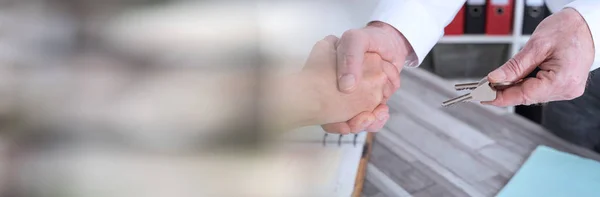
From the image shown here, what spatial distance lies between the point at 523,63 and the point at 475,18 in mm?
1081

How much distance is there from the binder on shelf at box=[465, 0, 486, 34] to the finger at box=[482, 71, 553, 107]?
102 centimetres

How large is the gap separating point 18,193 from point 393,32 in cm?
63

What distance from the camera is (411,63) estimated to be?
0.86 meters

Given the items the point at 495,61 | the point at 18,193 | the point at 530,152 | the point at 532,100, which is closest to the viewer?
the point at 18,193

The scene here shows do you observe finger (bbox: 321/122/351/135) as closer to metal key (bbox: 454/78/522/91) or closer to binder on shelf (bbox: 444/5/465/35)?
metal key (bbox: 454/78/522/91)

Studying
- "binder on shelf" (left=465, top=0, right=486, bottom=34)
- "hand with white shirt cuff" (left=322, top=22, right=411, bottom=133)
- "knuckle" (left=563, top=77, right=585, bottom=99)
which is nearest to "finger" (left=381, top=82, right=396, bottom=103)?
"hand with white shirt cuff" (left=322, top=22, right=411, bottom=133)

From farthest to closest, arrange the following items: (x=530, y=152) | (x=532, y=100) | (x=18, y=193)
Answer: (x=530, y=152)
(x=532, y=100)
(x=18, y=193)

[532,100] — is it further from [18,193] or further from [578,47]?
[18,193]

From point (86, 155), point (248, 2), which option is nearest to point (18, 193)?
point (86, 155)

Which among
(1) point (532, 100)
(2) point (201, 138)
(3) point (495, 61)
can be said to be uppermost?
(2) point (201, 138)

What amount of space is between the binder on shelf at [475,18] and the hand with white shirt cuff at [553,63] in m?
0.98

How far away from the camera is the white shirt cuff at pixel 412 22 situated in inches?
31.3

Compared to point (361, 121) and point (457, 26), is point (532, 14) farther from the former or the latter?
point (361, 121)

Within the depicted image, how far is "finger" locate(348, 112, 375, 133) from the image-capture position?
684mm
